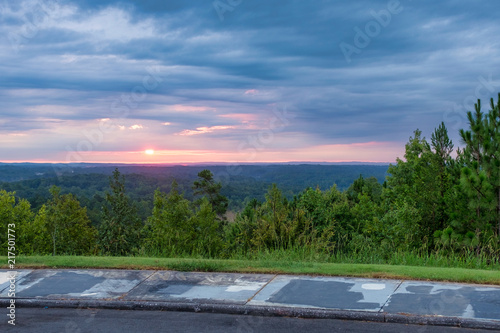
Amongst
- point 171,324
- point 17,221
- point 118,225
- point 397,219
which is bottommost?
point 118,225

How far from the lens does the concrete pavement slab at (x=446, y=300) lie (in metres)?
5.93

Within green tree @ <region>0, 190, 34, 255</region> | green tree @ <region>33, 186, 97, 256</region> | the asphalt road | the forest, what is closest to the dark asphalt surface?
the asphalt road

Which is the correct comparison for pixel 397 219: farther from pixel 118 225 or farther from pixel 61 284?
pixel 118 225

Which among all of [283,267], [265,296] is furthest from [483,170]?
[265,296]

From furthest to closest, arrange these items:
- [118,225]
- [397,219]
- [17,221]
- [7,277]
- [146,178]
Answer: [146,178] → [118,225] → [17,221] → [397,219] → [7,277]

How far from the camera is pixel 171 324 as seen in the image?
6066 millimetres

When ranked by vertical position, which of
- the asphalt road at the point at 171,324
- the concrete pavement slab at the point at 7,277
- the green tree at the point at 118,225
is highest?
the concrete pavement slab at the point at 7,277

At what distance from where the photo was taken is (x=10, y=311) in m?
6.81

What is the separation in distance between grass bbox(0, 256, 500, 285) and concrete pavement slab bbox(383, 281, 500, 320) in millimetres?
384

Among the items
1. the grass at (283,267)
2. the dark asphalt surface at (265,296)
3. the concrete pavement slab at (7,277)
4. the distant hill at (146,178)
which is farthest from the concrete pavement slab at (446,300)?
the distant hill at (146,178)

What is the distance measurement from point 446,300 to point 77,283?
5.95m

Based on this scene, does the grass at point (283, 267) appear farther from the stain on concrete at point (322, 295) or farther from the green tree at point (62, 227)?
the green tree at point (62, 227)

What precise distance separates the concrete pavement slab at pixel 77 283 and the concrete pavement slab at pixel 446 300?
4.27 m

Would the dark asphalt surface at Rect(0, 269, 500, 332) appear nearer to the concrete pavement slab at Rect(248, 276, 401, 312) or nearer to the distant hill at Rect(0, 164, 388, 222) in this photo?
the concrete pavement slab at Rect(248, 276, 401, 312)
